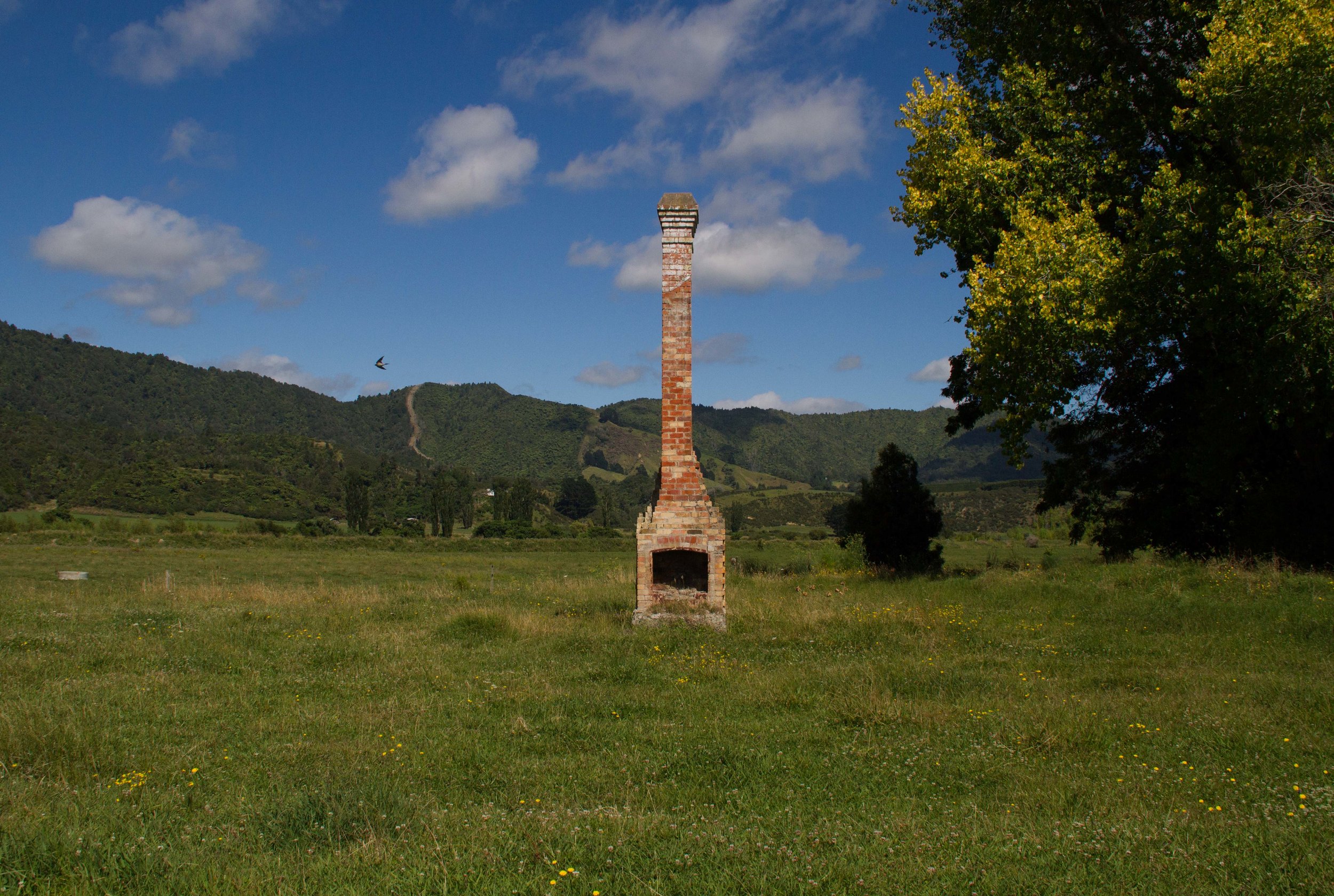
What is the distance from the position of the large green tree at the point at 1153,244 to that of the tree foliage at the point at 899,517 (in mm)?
5005

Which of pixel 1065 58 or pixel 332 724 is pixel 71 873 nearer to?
pixel 332 724

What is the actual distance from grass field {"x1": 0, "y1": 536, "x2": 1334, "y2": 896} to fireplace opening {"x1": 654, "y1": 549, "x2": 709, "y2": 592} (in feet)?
2.98

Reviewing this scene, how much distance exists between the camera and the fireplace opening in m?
14.3

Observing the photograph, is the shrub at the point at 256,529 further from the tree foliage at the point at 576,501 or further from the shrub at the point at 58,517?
the tree foliage at the point at 576,501

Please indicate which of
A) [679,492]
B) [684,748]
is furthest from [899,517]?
[684,748]

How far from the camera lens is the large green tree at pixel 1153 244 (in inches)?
520

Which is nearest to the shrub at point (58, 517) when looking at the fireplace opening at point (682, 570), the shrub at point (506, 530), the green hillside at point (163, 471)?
the green hillside at point (163, 471)

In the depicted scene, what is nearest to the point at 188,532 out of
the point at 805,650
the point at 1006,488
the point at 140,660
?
the point at 140,660

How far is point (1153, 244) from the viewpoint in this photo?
14727 mm

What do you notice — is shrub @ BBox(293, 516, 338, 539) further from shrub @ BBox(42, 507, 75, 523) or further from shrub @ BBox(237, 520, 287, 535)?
shrub @ BBox(42, 507, 75, 523)

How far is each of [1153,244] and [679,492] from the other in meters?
9.62

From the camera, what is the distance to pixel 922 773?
21.2 feet

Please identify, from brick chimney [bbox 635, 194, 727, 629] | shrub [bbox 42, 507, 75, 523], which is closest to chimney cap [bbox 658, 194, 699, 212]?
brick chimney [bbox 635, 194, 727, 629]

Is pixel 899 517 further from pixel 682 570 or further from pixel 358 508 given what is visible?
pixel 358 508
